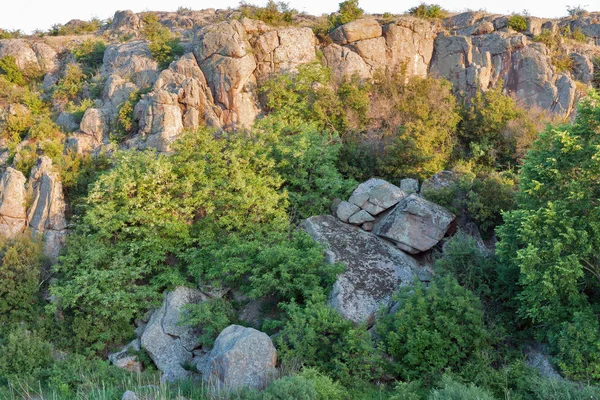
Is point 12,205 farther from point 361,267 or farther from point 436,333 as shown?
point 436,333

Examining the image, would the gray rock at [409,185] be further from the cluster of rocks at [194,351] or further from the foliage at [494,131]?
the cluster of rocks at [194,351]

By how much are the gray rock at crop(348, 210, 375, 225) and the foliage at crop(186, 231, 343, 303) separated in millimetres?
2145

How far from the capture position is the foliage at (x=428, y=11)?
A: 30.2m

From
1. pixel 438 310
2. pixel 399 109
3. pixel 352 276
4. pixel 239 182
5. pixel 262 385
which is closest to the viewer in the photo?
pixel 262 385

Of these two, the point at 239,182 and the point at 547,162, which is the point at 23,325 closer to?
the point at 239,182

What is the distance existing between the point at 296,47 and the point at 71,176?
12.7 m

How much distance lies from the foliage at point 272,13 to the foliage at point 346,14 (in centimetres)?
257

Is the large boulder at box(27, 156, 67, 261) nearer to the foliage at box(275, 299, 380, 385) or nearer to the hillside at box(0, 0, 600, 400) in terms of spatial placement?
the hillside at box(0, 0, 600, 400)

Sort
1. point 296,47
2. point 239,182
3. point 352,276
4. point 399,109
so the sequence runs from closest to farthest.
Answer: point 352,276 < point 239,182 < point 399,109 < point 296,47

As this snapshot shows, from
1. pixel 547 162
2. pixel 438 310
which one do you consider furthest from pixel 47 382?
pixel 547 162

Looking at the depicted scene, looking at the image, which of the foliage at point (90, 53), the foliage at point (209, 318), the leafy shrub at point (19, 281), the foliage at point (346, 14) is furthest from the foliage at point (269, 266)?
the foliage at point (90, 53)

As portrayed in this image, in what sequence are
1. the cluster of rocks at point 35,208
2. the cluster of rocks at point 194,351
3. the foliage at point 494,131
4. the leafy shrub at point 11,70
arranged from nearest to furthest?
the cluster of rocks at point 194,351 < the cluster of rocks at point 35,208 < the foliage at point 494,131 < the leafy shrub at point 11,70

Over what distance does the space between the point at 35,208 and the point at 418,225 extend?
13.9 m

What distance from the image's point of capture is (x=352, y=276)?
15516 millimetres
